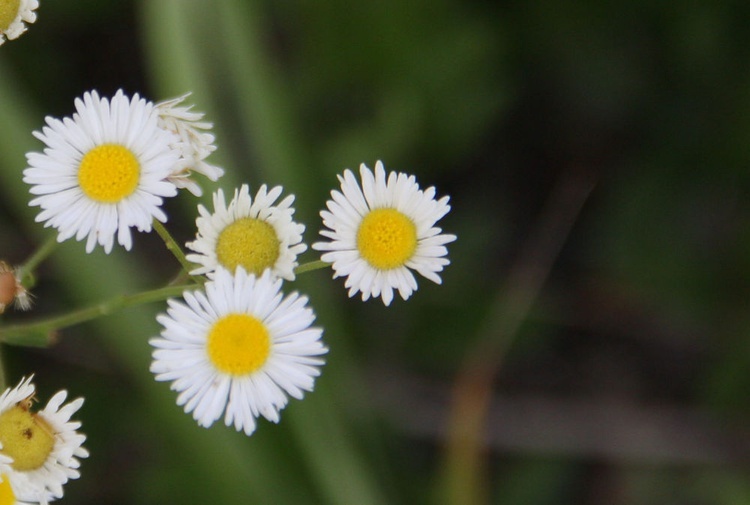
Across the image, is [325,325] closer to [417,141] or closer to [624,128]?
[417,141]

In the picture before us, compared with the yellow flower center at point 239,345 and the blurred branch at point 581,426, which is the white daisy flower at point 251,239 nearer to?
the yellow flower center at point 239,345

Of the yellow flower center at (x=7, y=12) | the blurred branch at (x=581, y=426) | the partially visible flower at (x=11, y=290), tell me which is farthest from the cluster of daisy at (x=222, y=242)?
the blurred branch at (x=581, y=426)

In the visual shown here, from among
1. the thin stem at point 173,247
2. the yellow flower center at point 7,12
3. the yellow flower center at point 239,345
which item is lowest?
the yellow flower center at point 239,345

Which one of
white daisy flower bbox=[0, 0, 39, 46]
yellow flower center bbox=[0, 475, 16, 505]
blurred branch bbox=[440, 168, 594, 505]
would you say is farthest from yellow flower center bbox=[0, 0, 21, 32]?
blurred branch bbox=[440, 168, 594, 505]

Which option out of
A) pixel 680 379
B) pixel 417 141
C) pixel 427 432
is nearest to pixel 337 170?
pixel 417 141

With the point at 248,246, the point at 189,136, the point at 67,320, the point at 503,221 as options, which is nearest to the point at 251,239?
the point at 248,246

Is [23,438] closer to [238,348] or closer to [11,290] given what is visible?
[11,290]
